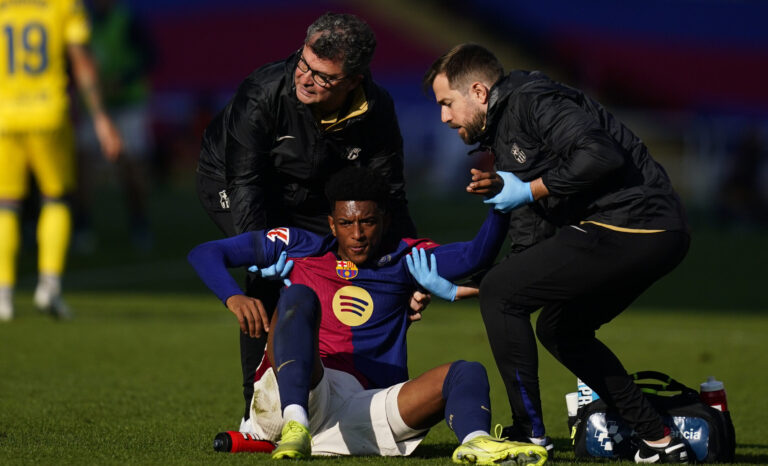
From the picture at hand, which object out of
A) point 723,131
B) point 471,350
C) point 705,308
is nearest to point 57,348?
point 471,350

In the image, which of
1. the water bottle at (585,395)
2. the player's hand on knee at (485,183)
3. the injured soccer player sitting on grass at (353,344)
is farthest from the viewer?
the water bottle at (585,395)

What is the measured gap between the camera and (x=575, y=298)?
192 inches

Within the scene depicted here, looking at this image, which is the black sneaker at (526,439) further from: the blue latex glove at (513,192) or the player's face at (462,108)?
the player's face at (462,108)

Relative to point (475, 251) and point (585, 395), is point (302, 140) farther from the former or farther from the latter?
point (585, 395)

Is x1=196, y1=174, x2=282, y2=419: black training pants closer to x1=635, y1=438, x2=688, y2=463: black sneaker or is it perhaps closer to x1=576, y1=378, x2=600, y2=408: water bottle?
x1=576, y1=378, x2=600, y2=408: water bottle

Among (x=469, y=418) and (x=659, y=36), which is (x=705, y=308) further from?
(x=659, y=36)

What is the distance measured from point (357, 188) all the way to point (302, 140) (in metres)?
0.58

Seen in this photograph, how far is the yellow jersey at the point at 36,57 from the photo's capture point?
30.8ft

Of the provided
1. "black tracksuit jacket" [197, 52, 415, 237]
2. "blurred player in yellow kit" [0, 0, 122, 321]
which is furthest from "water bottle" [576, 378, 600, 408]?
"blurred player in yellow kit" [0, 0, 122, 321]

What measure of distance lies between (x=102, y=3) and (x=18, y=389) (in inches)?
399

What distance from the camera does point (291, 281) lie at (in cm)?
524

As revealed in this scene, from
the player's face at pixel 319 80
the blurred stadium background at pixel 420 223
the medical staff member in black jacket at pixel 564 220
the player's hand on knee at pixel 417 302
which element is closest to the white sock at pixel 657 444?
the medical staff member in black jacket at pixel 564 220

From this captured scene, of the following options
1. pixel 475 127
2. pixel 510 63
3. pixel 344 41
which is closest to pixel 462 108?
pixel 475 127

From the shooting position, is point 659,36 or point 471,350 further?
point 659,36
